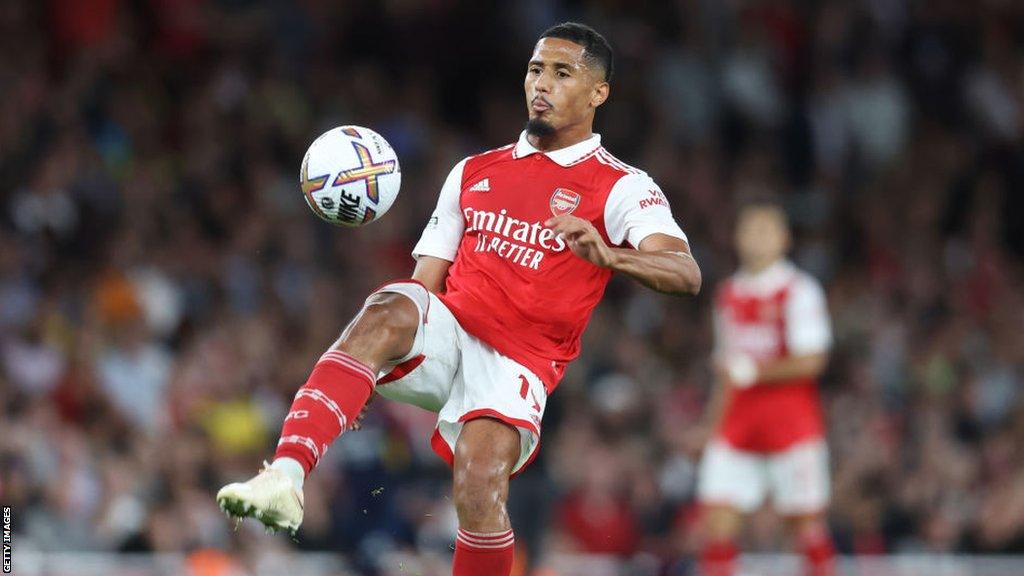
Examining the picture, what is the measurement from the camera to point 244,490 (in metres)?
5.61

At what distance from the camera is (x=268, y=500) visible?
5.65 meters

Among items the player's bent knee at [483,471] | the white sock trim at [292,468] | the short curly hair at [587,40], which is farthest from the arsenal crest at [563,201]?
the white sock trim at [292,468]

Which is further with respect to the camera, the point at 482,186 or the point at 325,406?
the point at 482,186

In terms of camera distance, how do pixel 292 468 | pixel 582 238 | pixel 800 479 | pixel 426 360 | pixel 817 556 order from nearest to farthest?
1. pixel 292 468
2. pixel 582 238
3. pixel 426 360
4. pixel 817 556
5. pixel 800 479

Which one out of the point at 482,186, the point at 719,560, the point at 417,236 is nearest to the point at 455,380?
the point at 482,186

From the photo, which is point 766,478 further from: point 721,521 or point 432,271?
point 432,271

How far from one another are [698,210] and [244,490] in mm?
9670

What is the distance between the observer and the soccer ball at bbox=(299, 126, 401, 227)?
6.58 m

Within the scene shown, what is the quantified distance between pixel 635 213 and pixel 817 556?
4452 millimetres

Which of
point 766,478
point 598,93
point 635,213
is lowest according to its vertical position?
point 766,478

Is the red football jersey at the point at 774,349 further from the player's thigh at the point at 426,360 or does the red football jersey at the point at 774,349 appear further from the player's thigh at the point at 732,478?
the player's thigh at the point at 426,360

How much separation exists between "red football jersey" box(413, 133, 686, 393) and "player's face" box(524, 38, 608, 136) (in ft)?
0.53

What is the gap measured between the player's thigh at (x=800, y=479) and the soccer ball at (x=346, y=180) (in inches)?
191

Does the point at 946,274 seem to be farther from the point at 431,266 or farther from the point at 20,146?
the point at 431,266
